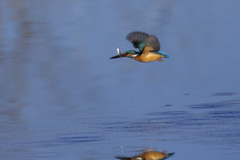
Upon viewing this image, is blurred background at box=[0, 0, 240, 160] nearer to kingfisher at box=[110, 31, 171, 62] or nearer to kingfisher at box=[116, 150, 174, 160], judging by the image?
kingfisher at box=[116, 150, 174, 160]

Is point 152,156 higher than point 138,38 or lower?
lower

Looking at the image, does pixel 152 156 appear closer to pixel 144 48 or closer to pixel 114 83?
pixel 144 48

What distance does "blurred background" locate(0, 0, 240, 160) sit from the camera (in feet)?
11.5

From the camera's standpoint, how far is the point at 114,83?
16.6ft

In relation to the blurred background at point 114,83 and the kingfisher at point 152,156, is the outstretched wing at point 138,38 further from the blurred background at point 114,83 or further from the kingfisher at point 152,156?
the kingfisher at point 152,156

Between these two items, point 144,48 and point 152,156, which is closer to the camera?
point 152,156

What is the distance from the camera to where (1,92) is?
500 centimetres

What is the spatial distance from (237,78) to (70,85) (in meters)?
1.73

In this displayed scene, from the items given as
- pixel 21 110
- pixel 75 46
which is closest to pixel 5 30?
pixel 75 46

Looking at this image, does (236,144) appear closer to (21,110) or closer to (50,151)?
(50,151)

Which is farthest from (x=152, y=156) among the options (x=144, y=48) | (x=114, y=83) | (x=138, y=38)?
(x=114, y=83)

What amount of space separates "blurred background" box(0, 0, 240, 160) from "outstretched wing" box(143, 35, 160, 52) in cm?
48

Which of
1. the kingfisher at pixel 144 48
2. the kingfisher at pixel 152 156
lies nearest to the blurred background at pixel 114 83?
the kingfisher at pixel 152 156

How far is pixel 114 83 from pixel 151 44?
715 mm
